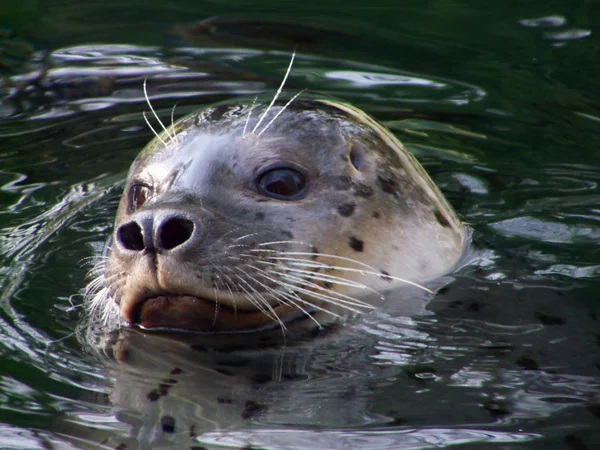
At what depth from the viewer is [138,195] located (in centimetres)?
444

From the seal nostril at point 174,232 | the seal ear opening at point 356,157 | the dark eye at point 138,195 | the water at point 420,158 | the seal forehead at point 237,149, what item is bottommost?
the water at point 420,158

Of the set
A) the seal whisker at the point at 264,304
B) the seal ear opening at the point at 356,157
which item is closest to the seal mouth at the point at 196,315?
the seal whisker at the point at 264,304

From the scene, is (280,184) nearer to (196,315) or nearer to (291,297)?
(291,297)

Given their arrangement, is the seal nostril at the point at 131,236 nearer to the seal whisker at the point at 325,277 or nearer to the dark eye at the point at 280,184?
the seal whisker at the point at 325,277

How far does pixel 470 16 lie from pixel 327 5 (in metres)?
1.10

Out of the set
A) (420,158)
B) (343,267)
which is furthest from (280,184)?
(420,158)

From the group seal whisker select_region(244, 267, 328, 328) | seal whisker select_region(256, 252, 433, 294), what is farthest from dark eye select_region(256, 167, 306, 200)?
seal whisker select_region(244, 267, 328, 328)

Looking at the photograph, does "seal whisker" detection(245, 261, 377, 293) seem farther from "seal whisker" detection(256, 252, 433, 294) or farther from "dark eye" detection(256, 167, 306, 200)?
"dark eye" detection(256, 167, 306, 200)

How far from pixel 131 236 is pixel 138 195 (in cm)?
63

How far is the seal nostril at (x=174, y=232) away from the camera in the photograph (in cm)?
374

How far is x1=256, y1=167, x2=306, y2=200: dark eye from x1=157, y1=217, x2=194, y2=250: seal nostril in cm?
48

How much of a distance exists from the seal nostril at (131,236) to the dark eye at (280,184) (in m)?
0.56

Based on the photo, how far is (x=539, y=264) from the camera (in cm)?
490

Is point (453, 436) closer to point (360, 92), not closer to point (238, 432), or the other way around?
point (238, 432)
